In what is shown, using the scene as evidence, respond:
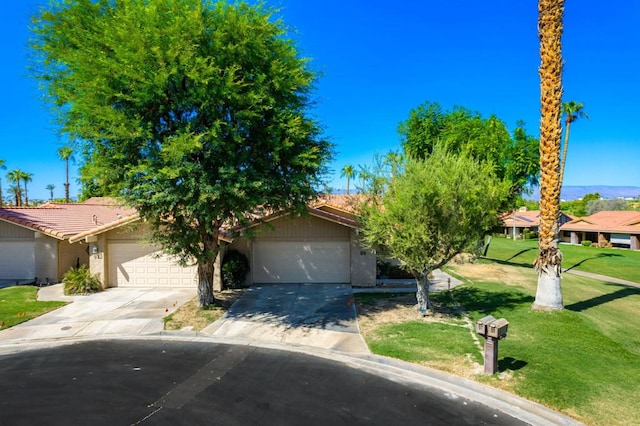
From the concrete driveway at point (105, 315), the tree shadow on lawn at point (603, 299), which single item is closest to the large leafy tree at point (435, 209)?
the tree shadow on lawn at point (603, 299)

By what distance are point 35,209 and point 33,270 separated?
13.8 feet

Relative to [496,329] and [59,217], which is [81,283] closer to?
[59,217]

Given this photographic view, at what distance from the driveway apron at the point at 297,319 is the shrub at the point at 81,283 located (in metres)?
6.85

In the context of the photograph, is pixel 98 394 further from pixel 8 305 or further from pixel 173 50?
pixel 8 305

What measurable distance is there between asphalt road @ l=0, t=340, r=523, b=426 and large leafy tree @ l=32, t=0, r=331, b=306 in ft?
12.5

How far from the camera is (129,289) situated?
1703 centimetres

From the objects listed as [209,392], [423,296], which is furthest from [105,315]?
[423,296]

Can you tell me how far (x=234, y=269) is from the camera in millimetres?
16797

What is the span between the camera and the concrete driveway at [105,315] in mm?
11133

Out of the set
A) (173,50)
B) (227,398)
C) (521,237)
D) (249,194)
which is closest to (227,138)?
(249,194)

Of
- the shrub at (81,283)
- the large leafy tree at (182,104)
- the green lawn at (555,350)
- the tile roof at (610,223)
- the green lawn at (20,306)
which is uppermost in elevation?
the large leafy tree at (182,104)

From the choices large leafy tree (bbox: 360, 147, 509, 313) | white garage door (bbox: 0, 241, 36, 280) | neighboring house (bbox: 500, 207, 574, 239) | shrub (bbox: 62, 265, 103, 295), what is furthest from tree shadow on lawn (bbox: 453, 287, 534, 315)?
neighboring house (bbox: 500, 207, 574, 239)

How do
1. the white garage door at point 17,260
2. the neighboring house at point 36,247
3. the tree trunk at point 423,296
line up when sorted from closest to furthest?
the tree trunk at point 423,296, the neighboring house at point 36,247, the white garage door at point 17,260

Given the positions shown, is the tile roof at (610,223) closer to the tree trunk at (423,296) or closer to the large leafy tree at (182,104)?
the tree trunk at (423,296)
